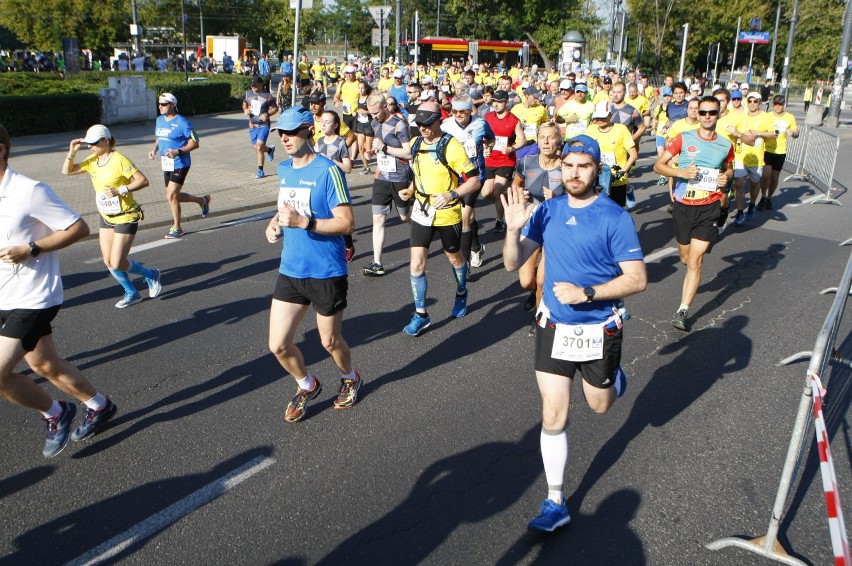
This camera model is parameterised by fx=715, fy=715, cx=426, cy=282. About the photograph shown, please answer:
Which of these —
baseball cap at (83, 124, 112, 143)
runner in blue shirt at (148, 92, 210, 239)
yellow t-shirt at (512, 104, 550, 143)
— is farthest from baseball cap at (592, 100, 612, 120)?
runner in blue shirt at (148, 92, 210, 239)

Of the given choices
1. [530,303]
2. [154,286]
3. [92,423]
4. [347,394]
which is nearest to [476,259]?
[530,303]

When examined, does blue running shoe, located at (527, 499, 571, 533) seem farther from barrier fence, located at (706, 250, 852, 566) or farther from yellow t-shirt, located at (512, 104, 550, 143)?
yellow t-shirt, located at (512, 104, 550, 143)

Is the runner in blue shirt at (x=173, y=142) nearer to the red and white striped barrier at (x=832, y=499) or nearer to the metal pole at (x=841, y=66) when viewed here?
the red and white striped barrier at (x=832, y=499)

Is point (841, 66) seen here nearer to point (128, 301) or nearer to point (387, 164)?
point (387, 164)

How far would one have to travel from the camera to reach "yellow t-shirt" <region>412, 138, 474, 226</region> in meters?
6.19

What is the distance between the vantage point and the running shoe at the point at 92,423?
4395 millimetres

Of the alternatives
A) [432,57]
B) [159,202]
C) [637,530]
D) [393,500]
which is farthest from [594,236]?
[432,57]

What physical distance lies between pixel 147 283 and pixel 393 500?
4582 millimetres

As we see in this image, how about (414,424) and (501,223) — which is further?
(501,223)

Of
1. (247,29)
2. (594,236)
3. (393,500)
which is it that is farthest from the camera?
(247,29)

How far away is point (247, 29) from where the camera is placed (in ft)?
228

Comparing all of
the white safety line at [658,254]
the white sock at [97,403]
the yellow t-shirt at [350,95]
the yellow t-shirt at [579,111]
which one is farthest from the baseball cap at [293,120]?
the yellow t-shirt at [350,95]

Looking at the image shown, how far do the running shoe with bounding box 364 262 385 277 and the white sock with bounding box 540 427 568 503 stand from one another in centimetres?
469

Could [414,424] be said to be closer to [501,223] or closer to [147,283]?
[147,283]
